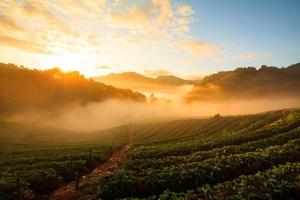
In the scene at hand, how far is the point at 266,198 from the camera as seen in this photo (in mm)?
24766

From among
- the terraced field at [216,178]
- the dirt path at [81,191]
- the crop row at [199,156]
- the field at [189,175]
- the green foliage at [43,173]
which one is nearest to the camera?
the terraced field at [216,178]

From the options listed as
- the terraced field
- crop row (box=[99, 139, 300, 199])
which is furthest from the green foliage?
crop row (box=[99, 139, 300, 199])

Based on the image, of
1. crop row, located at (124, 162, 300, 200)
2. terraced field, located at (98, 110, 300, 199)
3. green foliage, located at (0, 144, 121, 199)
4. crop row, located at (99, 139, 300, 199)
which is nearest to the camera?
crop row, located at (124, 162, 300, 200)

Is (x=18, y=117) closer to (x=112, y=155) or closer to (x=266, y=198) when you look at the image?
(x=112, y=155)

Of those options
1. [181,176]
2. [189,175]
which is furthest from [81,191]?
[189,175]

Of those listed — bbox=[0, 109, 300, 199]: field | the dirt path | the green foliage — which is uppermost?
bbox=[0, 109, 300, 199]: field

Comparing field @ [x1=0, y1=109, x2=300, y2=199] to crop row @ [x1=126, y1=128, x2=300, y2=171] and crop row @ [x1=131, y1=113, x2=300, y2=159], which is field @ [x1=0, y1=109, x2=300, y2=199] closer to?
crop row @ [x1=126, y1=128, x2=300, y2=171]

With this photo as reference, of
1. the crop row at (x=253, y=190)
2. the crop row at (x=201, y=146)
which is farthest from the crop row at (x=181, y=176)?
the crop row at (x=201, y=146)

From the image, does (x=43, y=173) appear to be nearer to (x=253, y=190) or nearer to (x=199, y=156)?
(x=199, y=156)

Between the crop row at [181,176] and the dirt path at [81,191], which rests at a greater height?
the crop row at [181,176]

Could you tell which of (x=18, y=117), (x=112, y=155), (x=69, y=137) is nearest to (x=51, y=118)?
(x=18, y=117)

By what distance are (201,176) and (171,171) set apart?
3.64 m

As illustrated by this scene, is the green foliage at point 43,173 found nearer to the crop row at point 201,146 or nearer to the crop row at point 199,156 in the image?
the crop row at point 199,156

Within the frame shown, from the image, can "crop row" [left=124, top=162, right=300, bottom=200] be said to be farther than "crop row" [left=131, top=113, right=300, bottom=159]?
No
